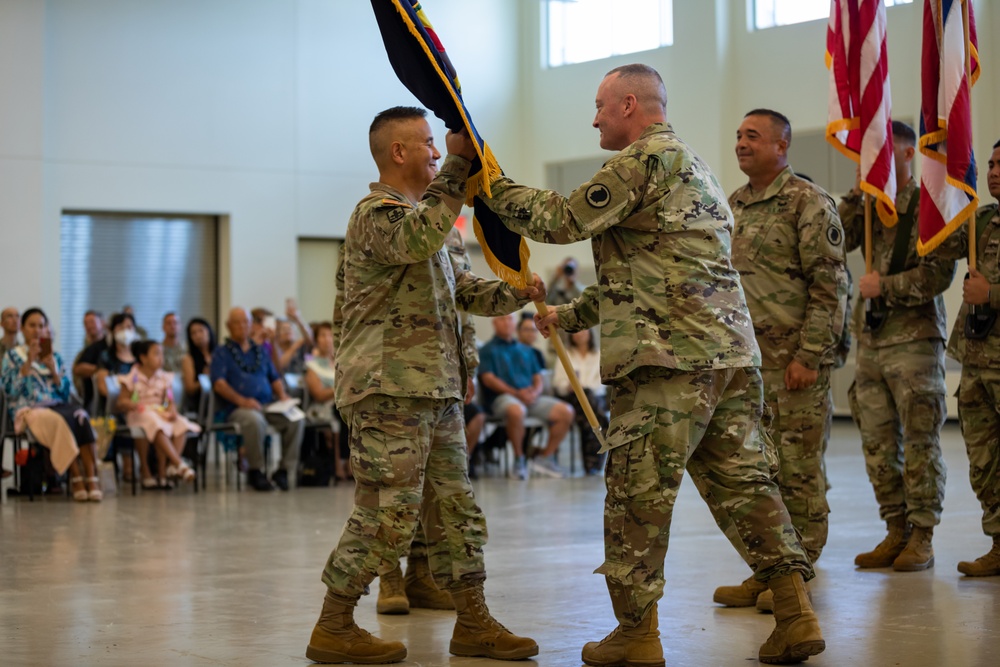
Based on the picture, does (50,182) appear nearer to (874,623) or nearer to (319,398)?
(319,398)

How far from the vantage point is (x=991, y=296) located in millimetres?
5535

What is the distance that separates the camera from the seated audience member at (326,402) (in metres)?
11.0

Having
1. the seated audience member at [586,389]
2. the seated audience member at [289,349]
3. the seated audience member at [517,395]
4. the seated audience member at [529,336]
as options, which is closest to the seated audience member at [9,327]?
the seated audience member at [289,349]

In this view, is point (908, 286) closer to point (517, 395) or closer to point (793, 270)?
point (793, 270)

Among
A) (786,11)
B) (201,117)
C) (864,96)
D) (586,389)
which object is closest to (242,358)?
(586,389)

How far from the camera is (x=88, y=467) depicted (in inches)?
384

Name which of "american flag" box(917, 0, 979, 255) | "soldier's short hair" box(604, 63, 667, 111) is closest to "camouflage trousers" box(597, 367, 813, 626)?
"soldier's short hair" box(604, 63, 667, 111)

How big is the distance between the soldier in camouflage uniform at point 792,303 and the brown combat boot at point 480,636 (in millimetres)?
1214

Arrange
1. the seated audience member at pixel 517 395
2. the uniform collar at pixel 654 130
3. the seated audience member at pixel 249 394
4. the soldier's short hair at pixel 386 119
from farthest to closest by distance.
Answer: the seated audience member at pixel 517 395, the seated audience member at pixel 249 394, the soldier's short hair at pixel 386 119, the uniform collar at pixel 654 130

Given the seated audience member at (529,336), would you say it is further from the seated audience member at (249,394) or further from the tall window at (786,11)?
the tall window at (786,11)

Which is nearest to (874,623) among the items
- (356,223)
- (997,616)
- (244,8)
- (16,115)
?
(997,616)

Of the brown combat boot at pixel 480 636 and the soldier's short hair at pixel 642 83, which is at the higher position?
the soldier's short hair at pixel 642 83

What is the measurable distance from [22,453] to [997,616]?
24.7ft

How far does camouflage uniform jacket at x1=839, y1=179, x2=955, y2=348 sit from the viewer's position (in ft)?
19.0
